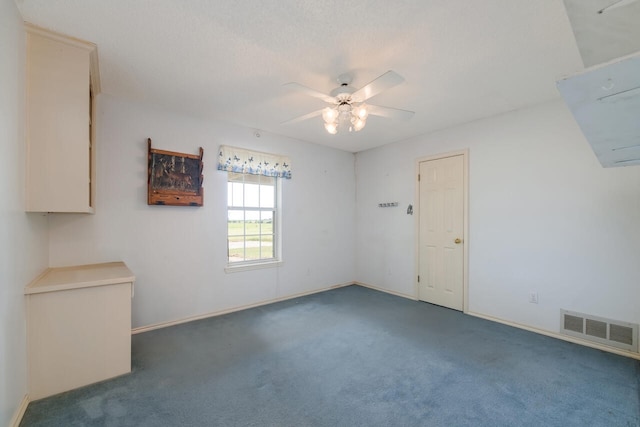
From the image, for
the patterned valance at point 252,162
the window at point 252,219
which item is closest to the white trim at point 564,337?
the window at point 252,219

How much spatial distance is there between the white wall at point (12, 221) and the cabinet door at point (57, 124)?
10cm

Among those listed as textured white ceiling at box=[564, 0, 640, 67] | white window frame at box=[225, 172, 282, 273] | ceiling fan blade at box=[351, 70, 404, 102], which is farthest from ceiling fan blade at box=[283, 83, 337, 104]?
white window frame at box=[225, 172, 282, 273]

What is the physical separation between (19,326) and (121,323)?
58 centimetres

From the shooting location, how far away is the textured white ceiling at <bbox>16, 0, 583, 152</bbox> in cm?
172

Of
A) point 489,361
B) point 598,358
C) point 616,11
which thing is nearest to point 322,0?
point 616,11

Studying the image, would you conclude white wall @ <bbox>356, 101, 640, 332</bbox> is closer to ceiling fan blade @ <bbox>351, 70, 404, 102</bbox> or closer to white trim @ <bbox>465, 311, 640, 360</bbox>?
white trim @ <bbox>465, 311, 640, 360</bbox>

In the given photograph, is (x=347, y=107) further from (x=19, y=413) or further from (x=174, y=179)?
(x=19, y=413)

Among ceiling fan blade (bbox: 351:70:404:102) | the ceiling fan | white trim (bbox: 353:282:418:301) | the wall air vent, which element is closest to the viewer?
ceiling fan blade (bbox: 351:70:404:102)

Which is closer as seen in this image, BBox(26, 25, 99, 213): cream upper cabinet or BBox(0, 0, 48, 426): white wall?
BBox(0, 0, 48, 426): white wall

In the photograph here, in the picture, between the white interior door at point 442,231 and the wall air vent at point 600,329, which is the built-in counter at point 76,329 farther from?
the wall air vent at point 600,329

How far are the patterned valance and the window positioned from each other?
142 mm

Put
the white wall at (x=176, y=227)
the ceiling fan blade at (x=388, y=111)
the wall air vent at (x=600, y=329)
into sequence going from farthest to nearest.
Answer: the white wall at (x=176, y=227), the wall air vent at (x=600, y=329), the ceiling fan blade at (x=388, y=111)

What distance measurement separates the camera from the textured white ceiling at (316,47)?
5.63ft

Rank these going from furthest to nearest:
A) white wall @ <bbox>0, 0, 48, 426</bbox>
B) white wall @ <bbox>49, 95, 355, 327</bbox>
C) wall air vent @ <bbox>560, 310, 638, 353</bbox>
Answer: white wall @ <bbox>49, 95, 355, 327</bbox> → wall air vent @ <bbox>560, 310, 638, 353</bbox> → white wall @ <bbox>0, 0, 48, 426</bbox>
